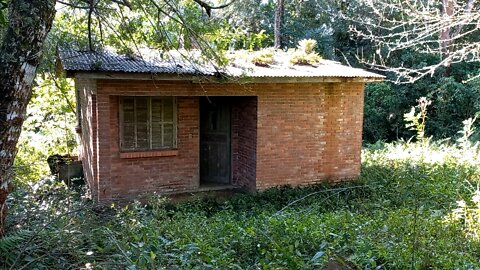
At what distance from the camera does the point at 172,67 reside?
8.03m

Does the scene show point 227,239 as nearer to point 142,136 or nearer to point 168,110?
point 142,136

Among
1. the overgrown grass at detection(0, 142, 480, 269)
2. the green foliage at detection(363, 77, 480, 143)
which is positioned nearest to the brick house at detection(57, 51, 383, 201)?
the overgrown grass at detection(0, 142, 480, 269)

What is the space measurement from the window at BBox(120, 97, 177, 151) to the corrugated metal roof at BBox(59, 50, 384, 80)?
3.27 feet

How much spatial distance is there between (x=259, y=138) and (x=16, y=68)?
6.67 m

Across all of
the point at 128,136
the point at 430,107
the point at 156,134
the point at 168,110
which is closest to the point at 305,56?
the point at 168,110

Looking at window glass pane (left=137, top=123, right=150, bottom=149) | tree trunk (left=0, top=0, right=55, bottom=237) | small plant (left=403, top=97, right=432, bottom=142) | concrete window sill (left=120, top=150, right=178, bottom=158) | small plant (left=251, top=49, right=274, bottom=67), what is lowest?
concrete window sill (left=120, top=150, right=178, bottom=158)

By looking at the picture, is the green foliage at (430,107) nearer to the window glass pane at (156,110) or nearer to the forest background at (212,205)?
the forest background at (212,205)

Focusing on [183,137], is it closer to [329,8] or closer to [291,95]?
[291,95]

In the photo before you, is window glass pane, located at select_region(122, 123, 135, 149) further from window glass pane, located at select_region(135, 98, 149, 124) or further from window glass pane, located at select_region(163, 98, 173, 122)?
window glass pane, located at select_region(163, 98, 173, 122)

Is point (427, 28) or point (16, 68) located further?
point (427, 28)

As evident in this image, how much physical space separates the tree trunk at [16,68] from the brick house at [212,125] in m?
4.14

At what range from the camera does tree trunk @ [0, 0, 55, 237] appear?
3229 mm

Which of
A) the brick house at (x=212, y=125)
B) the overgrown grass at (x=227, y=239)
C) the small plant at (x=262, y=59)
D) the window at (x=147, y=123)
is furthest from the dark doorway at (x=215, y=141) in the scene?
the overgrown grass at (x=227, y=239)

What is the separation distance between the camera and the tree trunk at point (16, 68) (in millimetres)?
3229
